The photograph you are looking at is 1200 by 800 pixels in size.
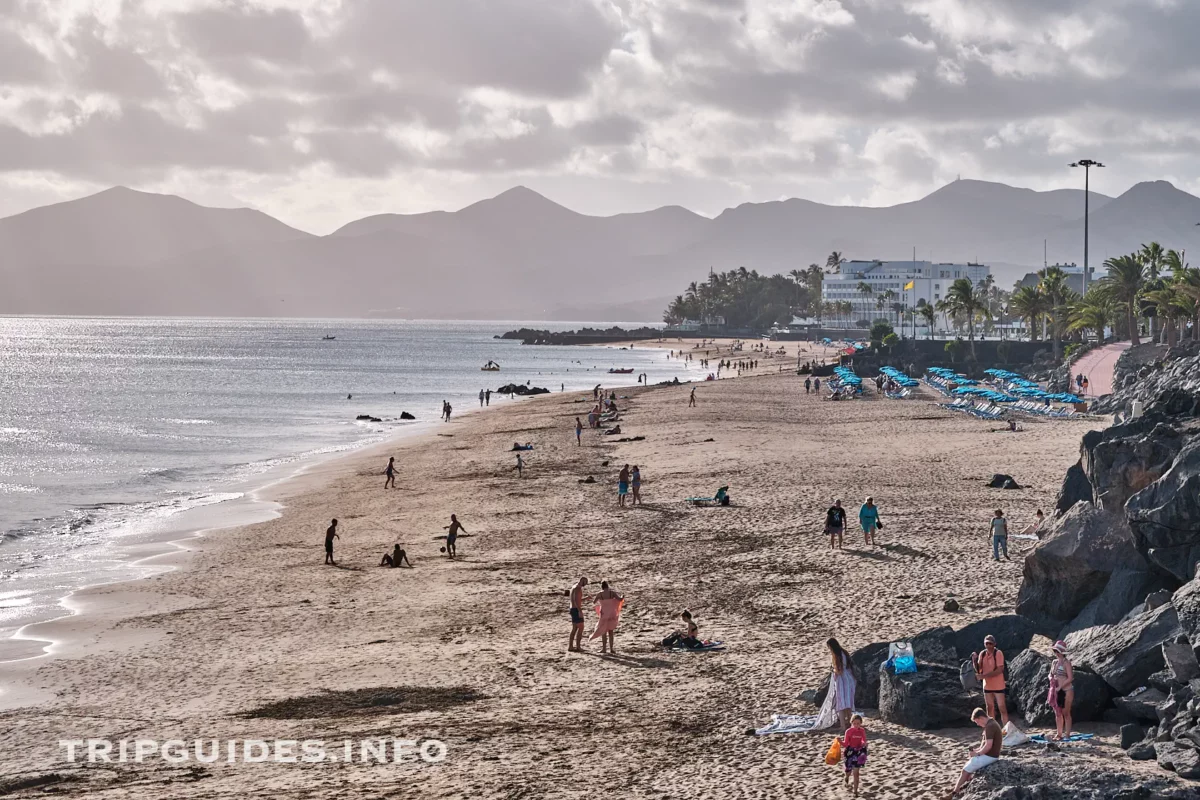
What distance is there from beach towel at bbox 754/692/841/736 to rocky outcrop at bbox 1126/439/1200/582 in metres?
4.26

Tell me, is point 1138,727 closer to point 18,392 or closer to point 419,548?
point 419,548

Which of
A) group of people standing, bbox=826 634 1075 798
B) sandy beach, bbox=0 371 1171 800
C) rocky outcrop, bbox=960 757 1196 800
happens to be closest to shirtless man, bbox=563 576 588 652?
sandy beach, bbox=0 371 1171 800

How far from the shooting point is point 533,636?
58.5 feet

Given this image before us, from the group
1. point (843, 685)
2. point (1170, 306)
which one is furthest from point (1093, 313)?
point (843, 685)

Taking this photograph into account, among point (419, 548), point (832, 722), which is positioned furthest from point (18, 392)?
point (832, 722)

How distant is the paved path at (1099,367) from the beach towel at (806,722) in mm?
54548

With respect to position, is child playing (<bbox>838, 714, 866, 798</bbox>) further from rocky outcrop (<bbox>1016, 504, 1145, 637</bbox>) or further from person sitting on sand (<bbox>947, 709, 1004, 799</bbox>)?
rocky outcrop (<bbox>1016, 504, 1145, 637</bbox>)

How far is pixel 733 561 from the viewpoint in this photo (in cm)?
2220

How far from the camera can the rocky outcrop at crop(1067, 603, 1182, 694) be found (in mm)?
11953

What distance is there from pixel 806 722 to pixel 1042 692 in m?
2.54

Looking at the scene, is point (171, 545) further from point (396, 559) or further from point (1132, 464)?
point (1132, 464)

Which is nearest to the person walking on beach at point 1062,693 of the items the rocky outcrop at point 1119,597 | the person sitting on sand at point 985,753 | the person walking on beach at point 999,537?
the person sitting on sand at point 985,753

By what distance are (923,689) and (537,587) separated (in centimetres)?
976

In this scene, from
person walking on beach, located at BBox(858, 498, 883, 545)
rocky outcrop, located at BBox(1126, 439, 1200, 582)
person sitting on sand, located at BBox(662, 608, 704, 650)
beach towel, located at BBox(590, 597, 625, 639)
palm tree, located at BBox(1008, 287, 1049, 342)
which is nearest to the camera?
rocky outcrop, located at BBox(1126, 439, 1200, 582)
